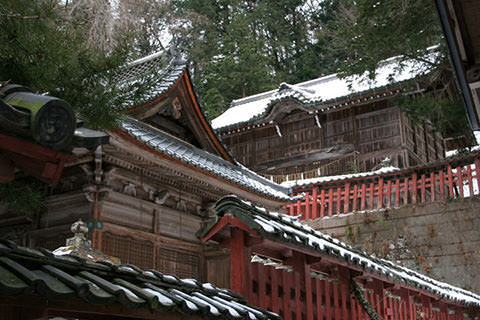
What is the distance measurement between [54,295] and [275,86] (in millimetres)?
35488

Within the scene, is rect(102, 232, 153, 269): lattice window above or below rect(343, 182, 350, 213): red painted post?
below

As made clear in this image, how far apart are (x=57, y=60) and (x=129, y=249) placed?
5.29m

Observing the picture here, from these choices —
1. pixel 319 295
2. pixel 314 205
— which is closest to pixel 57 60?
pixel 319 295

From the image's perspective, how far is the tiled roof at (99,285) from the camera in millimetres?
2652

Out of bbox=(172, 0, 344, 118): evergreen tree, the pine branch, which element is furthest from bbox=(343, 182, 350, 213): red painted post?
bbox=(172, 0, 344, 118): evergreen tree

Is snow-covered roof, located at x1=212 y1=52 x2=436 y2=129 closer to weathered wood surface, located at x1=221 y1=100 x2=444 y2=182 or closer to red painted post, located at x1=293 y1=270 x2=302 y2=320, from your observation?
weathered wood surface, located at x1=221 y1=100 x2=444 y2=182

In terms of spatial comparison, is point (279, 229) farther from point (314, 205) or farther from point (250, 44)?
point (250, 44)

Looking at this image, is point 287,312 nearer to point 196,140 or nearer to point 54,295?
point 54,295

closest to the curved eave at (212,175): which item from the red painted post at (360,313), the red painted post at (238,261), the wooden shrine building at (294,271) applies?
the wooden shrine building at (294,271)

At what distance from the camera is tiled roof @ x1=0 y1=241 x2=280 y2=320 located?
8.70 feet

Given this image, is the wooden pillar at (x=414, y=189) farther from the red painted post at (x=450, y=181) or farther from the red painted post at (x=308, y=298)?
the red painted post at (x=308, y=298)

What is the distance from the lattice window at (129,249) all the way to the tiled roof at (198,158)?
1.85m

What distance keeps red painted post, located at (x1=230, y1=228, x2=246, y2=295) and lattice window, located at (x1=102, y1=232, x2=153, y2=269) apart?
4458mm

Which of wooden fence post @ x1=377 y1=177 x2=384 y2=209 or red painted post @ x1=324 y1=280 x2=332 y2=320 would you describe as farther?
wooden fence post @ x1=377 y1=177 x2=384 y2=209
